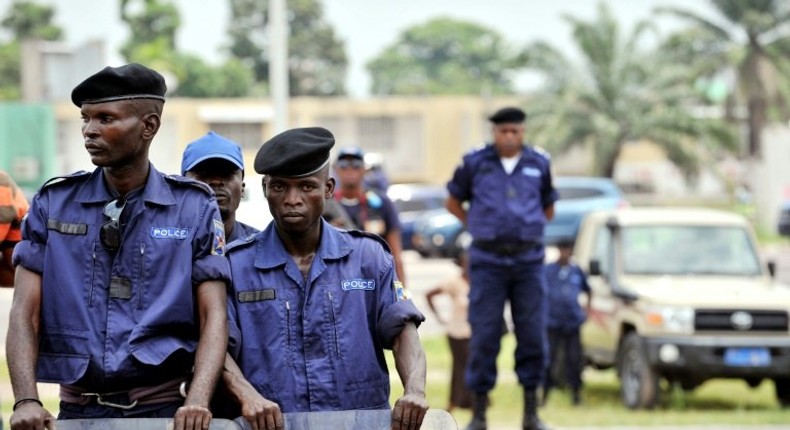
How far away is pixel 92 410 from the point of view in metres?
4.80

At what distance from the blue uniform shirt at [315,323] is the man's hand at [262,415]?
158 mm

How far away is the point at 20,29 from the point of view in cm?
8475

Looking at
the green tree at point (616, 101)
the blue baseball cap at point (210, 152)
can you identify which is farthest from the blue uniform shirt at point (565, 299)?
the green tree at point (616, 101)

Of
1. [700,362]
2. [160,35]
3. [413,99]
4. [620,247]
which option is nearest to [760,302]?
[700,362]

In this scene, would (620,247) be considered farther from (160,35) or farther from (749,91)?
(160,35)

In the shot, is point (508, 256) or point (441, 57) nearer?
point (508, 256)

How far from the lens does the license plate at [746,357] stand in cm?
1289

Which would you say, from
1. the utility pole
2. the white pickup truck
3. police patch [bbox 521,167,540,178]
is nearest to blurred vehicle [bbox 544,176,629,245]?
the utility pole

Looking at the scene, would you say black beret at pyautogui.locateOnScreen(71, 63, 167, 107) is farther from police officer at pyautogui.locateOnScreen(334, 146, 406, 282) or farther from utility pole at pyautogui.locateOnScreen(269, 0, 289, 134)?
utility pole at pyautogui.locateOnScreen(269, 0, 289, 134)

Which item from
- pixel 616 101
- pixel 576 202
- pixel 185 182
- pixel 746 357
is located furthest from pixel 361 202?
pixel 616 101

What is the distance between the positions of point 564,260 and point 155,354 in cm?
1019

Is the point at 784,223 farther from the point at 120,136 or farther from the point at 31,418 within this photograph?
the point at 31,418

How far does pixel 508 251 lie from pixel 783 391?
197 inches

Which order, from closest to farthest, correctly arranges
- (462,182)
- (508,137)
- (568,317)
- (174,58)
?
1. (508,137)
2. (462,182)
3. (568,317)
4. (174,58)
